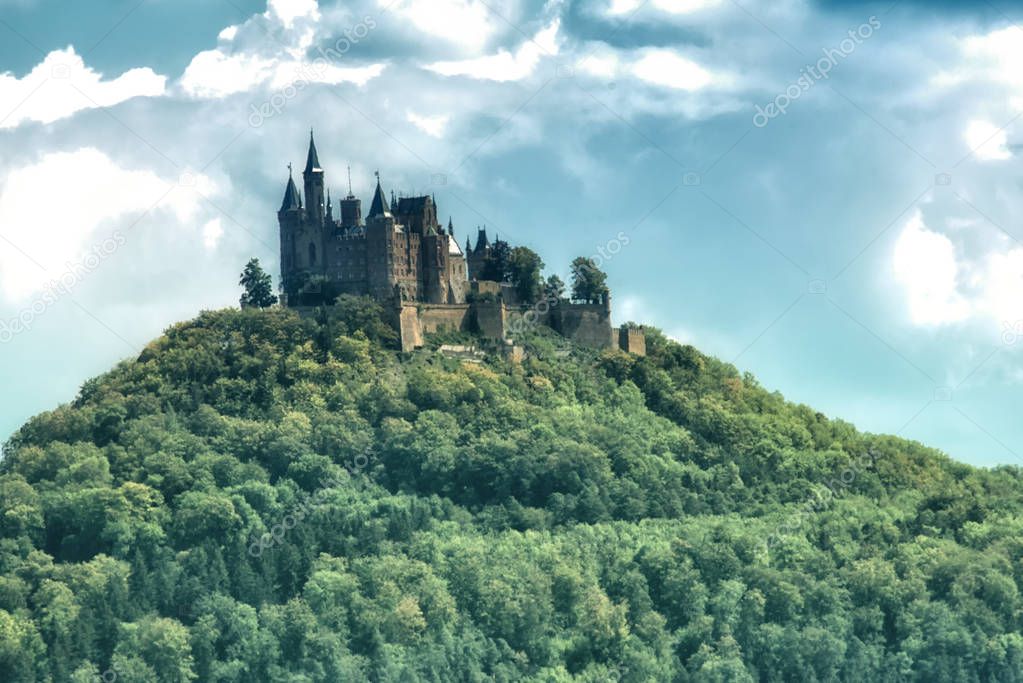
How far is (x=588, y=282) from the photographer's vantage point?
14738 centimetres

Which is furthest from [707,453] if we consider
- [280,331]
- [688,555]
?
[280,331]

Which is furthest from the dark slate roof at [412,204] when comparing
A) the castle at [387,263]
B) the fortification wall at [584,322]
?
the fortification wall at [584,322]

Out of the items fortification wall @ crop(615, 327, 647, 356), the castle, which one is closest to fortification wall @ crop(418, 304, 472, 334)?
the castle

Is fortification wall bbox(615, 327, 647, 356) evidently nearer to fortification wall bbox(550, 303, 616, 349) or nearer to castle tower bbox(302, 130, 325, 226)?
fortification wall bbox(550, 303, 616, 349)

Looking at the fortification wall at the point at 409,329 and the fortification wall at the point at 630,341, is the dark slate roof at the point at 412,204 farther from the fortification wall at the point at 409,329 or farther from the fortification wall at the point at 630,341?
the fortification wall at the point at 630,341

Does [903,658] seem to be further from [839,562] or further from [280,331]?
[280,331]

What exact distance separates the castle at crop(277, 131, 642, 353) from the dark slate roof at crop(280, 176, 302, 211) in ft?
0.16

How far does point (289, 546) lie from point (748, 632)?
19804 mm

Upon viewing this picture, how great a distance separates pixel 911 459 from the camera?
14912cm

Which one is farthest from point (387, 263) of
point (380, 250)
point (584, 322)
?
point (584, 322)

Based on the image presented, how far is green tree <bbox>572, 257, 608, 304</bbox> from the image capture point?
147m

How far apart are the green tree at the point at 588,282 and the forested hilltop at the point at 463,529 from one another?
11.2 ft

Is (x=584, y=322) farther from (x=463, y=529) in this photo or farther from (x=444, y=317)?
(x=463, y=529)

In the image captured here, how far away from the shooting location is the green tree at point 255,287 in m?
141
